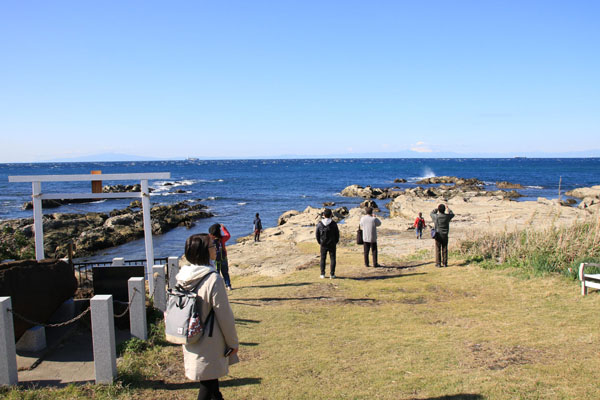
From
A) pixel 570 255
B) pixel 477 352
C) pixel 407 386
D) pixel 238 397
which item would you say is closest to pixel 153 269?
pixel 238 397

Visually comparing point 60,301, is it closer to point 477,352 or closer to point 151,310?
point 151,310

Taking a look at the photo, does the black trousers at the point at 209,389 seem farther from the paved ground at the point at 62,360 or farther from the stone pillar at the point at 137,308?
the stone pillar at the point at 137,308

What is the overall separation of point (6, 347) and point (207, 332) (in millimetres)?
3037

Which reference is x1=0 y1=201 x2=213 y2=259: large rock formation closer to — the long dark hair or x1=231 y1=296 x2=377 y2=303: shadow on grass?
x1=231 y1=296 x2=377 y2=303: shadow on grass

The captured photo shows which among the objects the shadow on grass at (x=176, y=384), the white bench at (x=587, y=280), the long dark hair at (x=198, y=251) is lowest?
the shadow on grass at (x=176, y=384)

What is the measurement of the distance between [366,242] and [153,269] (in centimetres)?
584

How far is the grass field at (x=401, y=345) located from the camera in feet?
16.4

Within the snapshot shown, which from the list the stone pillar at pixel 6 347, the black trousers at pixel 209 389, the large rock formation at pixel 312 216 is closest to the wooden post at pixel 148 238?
the stone pillar at pixel 6 347

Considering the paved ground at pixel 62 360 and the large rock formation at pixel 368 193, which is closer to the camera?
the paved ground at pixel 62 360

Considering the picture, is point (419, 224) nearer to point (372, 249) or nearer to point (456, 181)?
point (372, 249)

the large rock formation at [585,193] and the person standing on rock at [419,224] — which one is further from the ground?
the person standing on rock at [419,224]

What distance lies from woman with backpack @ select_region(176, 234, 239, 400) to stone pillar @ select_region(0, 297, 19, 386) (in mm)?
2721

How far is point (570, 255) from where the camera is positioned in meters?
10.2

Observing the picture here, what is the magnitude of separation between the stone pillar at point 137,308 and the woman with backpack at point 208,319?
124 inches
